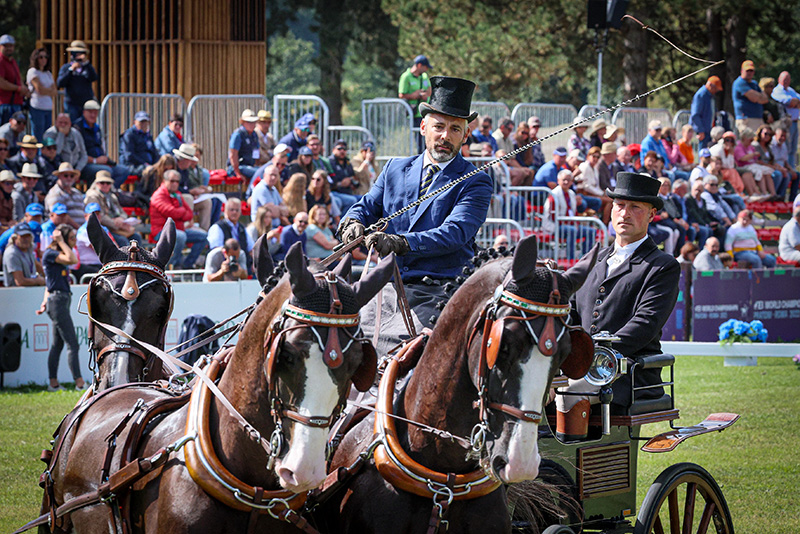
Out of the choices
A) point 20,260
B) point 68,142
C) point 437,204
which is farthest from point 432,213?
point 68,142

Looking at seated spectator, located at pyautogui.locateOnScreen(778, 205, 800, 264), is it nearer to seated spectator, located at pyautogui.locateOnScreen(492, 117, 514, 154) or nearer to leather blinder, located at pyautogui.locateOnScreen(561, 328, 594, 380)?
seated spectator, located at pyautogui.locateOnScreen(492, 117, 514, 154)

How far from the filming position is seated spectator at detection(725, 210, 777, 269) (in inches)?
756

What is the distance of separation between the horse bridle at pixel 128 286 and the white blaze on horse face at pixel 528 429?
2453mm

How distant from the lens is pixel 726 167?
73.0 ft

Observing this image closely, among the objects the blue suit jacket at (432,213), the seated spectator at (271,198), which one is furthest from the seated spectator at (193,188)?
the blue suit jacket at (432,213)

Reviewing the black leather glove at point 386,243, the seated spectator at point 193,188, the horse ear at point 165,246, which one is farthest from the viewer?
the seated spectator at point 193,188

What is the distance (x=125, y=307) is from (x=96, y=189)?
849 centimetres

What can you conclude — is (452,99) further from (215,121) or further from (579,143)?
(579,143)

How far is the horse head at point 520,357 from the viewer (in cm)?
387

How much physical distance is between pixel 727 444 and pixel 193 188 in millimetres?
8413

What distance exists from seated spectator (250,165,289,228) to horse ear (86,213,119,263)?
870 cm

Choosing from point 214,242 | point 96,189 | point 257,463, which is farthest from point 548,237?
point 257,463

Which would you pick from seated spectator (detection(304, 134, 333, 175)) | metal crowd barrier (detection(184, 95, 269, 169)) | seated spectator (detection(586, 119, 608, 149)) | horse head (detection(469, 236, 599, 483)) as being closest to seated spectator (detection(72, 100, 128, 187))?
metal crowd barrier (detection(184, 95, 269, 169))

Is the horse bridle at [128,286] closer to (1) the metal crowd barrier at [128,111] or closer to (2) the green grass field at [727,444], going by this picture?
(2) the green grass field at [727,444]
